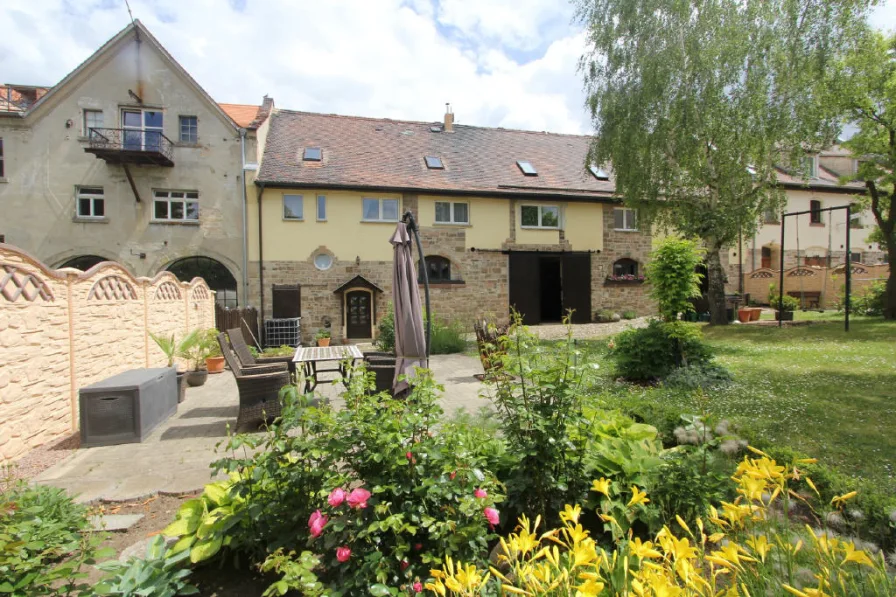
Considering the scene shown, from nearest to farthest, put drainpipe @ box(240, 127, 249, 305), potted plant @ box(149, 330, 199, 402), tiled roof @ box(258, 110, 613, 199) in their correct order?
potted plant @ box(149, 330, 199, 402)
drainpipe @ box(240, 127, 249, 305)
tiled roof @ box(258, 110, 613, 199)

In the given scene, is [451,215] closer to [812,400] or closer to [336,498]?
[812,400]

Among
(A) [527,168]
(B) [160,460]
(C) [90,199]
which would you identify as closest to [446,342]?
(B) [160,460]

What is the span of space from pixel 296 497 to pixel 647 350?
6.16 meters

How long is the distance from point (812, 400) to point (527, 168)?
50.3 ft

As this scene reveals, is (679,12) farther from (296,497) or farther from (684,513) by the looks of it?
(296,497)

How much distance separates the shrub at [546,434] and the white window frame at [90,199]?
17.2m

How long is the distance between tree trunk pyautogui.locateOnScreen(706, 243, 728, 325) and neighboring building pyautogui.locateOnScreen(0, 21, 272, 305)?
50.1ft

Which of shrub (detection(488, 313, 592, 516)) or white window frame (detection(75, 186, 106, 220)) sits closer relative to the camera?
shrub (detection(488, 313, 592, 516))

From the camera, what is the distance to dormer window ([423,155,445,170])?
1823cm

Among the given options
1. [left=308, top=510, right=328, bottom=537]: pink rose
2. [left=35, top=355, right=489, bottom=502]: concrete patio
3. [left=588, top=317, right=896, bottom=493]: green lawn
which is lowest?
[left=35, top=355, right=489, bottom=502]: concrete patio

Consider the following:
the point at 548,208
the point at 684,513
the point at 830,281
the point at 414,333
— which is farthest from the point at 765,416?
the point at 830,281

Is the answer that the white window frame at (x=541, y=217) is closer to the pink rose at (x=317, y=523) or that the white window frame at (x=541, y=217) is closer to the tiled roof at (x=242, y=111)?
the tiled roof at (x=242, y=111)

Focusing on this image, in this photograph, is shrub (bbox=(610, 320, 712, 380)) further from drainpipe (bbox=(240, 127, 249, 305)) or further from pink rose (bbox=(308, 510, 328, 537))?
drainpipe (bbox=(240, 127, 249, 305))

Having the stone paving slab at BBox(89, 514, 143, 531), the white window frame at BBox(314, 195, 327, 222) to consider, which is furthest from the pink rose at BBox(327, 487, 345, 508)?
the white window frame at BBox(314, 195, 327, 222)
